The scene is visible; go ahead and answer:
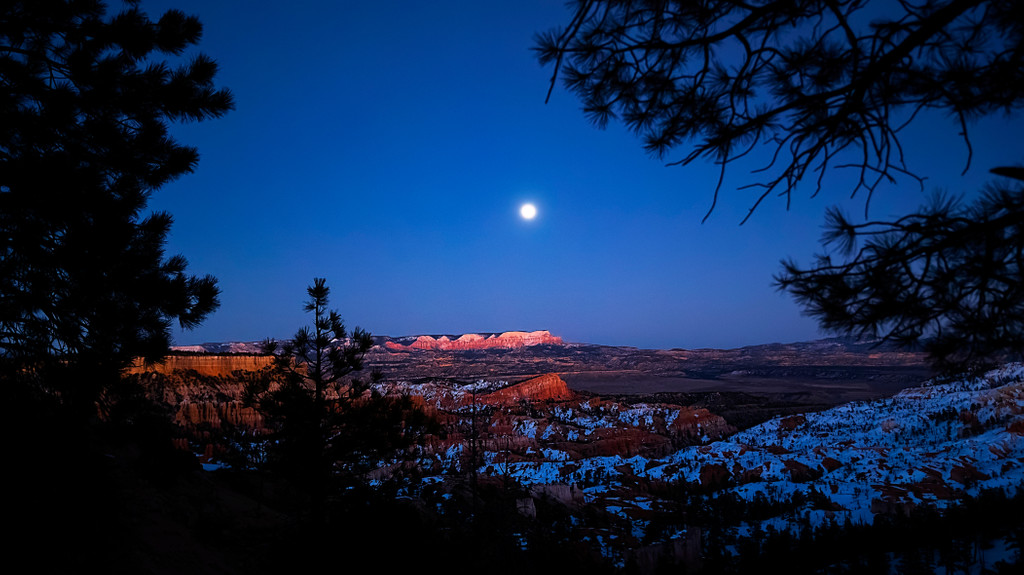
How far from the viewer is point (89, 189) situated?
4078mm

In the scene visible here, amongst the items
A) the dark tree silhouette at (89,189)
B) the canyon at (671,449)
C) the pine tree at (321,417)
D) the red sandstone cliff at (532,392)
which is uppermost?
the dark tree silhouette at (89,189)

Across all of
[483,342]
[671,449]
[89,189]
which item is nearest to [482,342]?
[483,342]

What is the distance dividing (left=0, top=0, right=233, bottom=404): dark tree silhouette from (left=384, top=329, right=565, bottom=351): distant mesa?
122m

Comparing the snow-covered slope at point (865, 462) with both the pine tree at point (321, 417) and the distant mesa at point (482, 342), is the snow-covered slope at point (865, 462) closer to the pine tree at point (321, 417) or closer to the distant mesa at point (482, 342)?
the pine tree at point (321, 417)

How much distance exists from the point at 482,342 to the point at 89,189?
429 feet

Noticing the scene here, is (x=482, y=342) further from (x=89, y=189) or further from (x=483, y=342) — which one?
(x=89, y=189)

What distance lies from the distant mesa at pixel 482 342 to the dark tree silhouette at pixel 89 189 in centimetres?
12173

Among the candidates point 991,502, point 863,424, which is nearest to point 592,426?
point 863,424

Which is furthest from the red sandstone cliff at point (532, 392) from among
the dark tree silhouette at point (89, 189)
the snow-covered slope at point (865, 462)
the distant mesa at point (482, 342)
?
the distant mesa at point (482, 342)

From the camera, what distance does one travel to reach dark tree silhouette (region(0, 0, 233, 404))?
395cm

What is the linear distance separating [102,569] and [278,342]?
3996mm

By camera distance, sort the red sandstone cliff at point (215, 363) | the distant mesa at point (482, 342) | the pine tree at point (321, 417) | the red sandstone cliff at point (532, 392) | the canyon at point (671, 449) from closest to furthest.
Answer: the pine tree at point (321, 417), the canyon at point (671, 449), the red sandstone cliff at point (215, 363), the red sandstone cliff at point (532, 392), the distant mesa at point (482, 342)

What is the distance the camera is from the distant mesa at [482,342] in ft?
422

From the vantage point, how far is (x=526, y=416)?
2789cm
